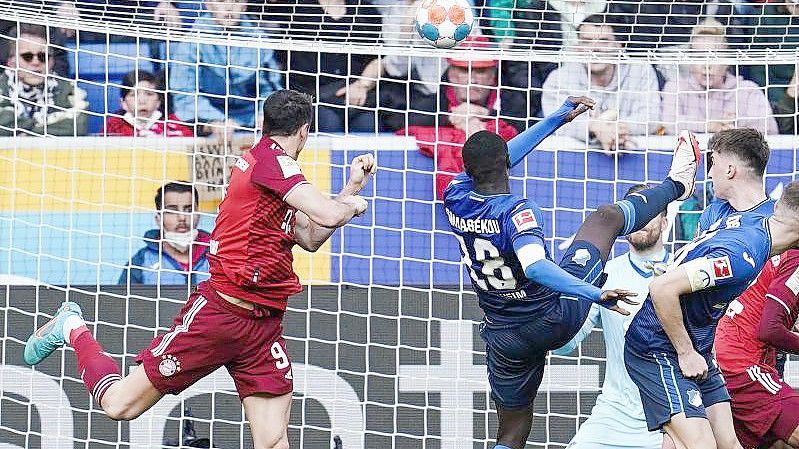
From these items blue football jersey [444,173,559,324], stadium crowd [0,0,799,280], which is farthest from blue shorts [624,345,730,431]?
stadium crowd [0,0,799,280]

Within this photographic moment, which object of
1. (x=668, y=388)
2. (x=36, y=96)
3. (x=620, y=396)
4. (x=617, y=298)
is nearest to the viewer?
(x=617, y=298)

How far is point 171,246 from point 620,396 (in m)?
2.99

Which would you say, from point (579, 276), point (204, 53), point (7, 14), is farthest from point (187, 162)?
point (579, 276)

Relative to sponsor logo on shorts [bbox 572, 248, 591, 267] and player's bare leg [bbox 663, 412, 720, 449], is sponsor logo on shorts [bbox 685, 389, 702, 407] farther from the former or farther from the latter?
sponsor logo on shorts [bbox 572, 248, 591, 267]

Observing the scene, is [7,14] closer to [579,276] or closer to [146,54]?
[146,54]

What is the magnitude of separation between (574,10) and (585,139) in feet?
2.80

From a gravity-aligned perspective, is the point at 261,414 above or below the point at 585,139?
below

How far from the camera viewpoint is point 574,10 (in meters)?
8.45

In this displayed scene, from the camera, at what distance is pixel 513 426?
20.9 ft

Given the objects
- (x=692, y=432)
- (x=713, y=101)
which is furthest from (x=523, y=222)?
(x=713, y=101)

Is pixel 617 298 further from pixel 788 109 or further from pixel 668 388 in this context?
pixel 788 109

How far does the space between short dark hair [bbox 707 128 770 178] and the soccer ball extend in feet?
5.79

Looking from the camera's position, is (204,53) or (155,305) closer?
(155,305)

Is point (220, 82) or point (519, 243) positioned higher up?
point (220, 82)
